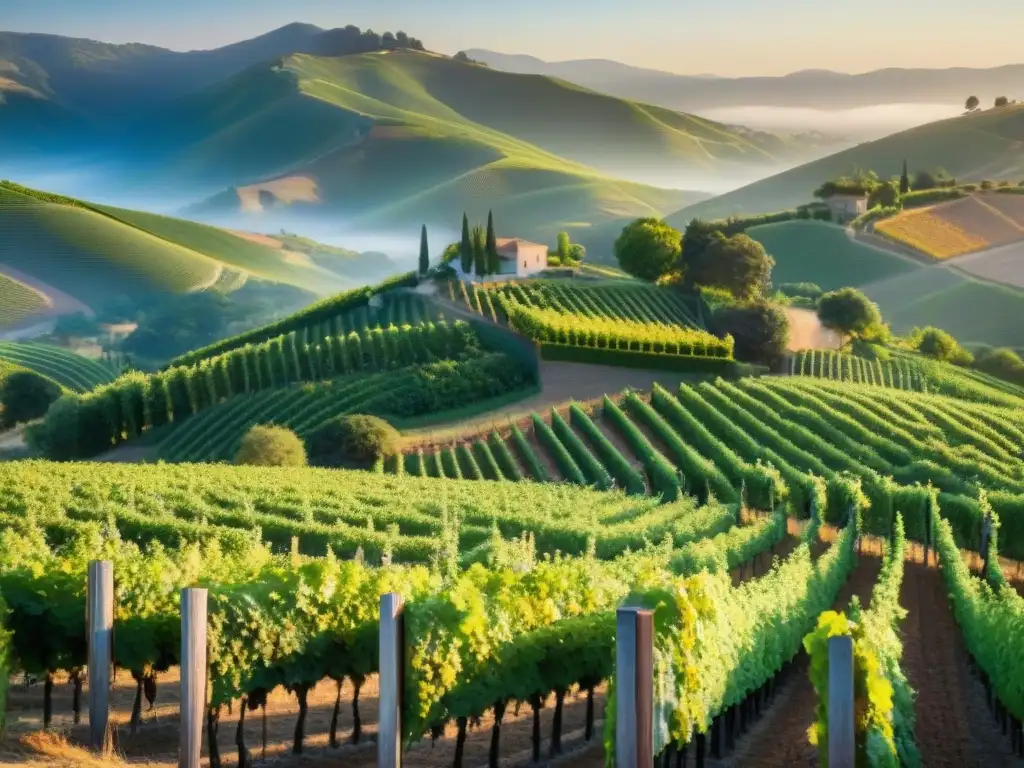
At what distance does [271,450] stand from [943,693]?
2711cm

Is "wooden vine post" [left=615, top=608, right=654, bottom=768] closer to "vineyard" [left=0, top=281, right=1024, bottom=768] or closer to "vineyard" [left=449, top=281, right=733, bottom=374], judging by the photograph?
"vineyard" [left=0, top=281, right=1024, bottom=768]

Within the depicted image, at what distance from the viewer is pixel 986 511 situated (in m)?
29.5

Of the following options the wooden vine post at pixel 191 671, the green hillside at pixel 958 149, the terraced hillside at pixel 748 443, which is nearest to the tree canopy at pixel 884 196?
the green hillside at pixel 958 149

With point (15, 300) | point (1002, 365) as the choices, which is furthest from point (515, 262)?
point (15, 300)

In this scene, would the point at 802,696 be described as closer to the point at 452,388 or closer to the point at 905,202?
the point at 452,388

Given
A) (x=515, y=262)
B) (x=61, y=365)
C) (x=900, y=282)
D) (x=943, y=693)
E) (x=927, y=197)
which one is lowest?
(x=943, y=693)

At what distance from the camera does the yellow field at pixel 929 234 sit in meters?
97.1

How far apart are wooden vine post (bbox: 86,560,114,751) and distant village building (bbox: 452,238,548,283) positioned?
56021 millimetres

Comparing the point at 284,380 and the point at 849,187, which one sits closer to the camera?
the point at 284,380

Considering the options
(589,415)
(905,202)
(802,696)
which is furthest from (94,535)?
(905,202)

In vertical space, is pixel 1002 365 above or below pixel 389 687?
above

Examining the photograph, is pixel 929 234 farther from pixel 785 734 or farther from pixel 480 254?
pixel 785 734

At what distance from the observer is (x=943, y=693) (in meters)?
18.6

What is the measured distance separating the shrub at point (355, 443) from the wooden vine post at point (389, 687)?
33.0 meters
